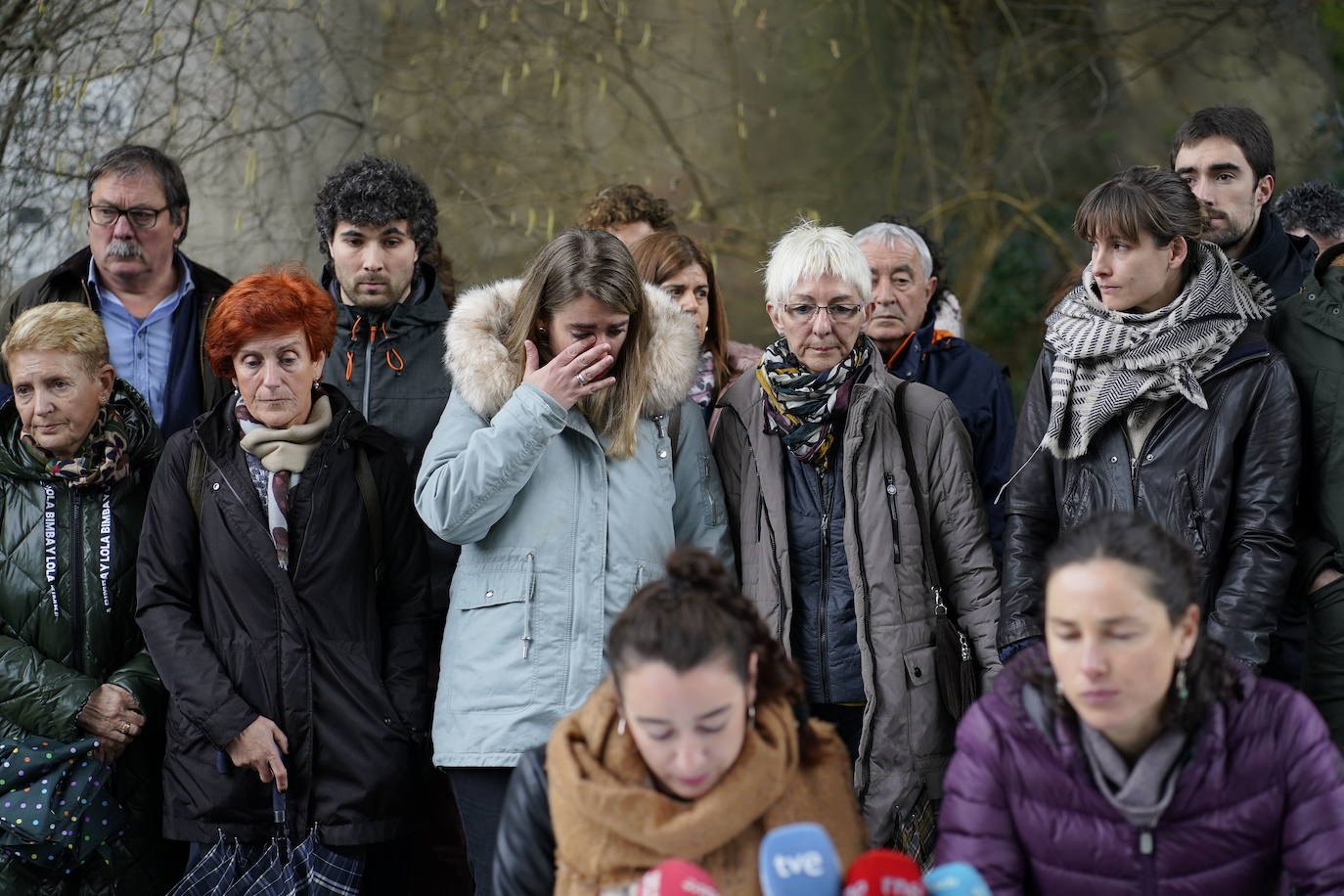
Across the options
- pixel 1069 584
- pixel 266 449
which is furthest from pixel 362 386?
pixel 1069 584

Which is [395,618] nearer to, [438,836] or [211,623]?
[211,623]

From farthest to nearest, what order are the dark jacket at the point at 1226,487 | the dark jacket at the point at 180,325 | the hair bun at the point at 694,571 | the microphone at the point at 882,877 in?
1. the dark jacket at the point at 180,325
2. the dark jacket at the point at 1226,487
3. the hair bun at the point at 694,571
4. the microphone at the point at 882,877

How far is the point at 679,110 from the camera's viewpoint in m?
6.57

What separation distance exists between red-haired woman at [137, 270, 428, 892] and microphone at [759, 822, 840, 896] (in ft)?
4.77

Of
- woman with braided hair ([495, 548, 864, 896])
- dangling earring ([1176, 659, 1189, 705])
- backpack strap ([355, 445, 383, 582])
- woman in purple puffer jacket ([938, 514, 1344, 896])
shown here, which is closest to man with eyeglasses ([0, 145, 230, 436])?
backpack strap ([355, 445, 383, 582])

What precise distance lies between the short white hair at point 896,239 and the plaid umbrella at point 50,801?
2.56m

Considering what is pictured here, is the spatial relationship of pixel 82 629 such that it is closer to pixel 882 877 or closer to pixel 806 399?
pixel 806 399

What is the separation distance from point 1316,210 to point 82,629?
392 centimetres

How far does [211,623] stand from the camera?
10.9ft

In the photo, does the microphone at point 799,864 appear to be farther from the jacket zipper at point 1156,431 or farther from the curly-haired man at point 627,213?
the curly-haired man at point 627,213

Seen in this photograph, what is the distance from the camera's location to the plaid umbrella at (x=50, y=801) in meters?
3.33

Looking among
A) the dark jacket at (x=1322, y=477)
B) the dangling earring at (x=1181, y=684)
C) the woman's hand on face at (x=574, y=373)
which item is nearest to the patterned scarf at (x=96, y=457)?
the woman's hand on face at (x=574, y=373)

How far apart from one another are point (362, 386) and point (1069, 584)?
2129mm

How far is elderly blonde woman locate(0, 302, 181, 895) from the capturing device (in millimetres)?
3416
